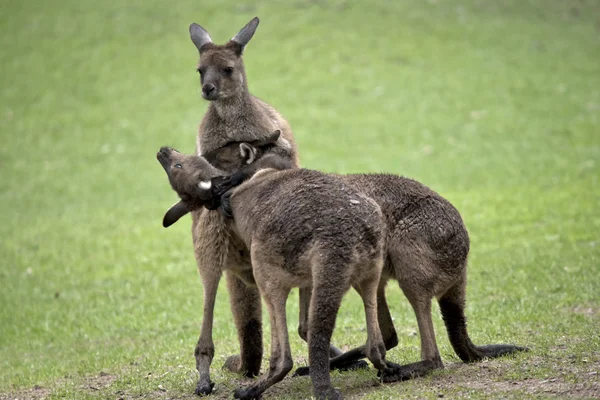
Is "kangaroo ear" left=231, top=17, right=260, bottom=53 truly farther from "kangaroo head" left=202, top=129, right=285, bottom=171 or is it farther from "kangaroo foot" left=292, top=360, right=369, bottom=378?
"kangaroo foot" left=292, top=360, right=369, bottom=378

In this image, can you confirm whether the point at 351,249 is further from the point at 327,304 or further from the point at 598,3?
the point at 598,3

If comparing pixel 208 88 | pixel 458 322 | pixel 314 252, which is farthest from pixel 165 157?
pixel 458 322

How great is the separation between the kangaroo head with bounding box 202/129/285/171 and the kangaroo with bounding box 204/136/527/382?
0.53 m

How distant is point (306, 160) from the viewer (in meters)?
21.2

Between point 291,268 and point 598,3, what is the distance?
25.5m

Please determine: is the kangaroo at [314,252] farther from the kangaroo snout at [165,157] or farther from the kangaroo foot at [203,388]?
the kangaroo snout at [165,157]

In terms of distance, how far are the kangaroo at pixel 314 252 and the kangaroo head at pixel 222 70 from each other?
4.35 feet

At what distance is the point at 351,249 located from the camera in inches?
266

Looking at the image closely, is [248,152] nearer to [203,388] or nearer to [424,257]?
[424,257]

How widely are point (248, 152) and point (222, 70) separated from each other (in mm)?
834

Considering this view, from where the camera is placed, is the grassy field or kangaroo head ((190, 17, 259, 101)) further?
the grassy field

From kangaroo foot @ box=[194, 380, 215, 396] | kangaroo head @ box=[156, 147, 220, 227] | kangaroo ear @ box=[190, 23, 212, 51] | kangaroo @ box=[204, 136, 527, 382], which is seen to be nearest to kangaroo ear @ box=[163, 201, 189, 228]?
kangaroo head @ box=[156, 147, 220, 227]

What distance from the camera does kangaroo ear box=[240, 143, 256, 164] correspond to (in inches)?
324

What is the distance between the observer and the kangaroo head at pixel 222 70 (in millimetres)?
8398
